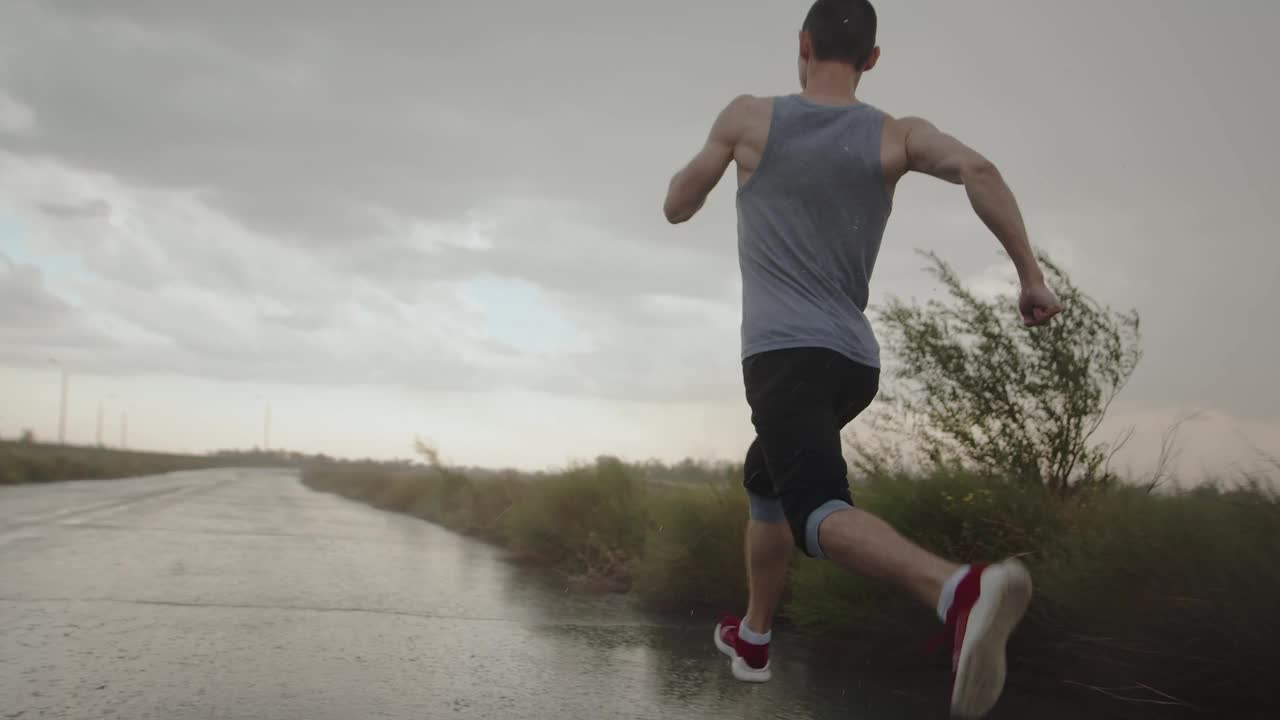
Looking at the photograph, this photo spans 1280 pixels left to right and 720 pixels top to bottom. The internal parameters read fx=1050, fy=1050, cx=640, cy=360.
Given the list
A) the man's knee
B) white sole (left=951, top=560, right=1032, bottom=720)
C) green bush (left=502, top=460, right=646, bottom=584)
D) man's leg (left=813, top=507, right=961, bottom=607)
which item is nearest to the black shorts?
the man's knee

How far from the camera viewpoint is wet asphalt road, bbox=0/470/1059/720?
3504 millimetres

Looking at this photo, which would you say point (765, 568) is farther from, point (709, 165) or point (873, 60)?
point (873, 60)

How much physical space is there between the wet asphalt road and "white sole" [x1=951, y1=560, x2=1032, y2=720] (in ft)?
4.39

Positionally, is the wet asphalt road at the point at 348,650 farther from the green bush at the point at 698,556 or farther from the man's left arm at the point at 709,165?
the man's left arm at the point at 709,165

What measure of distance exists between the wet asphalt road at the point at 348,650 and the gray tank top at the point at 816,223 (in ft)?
4.58

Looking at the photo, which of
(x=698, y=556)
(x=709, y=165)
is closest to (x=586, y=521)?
(x=698, y=556)

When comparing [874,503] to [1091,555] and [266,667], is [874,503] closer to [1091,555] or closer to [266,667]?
[1091,555]

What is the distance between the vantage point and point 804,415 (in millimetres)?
2908

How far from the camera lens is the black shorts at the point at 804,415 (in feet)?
9.23

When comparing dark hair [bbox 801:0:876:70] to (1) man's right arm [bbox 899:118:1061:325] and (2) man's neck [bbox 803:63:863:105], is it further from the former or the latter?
(1) man's right arm [bbox 899:118:1061:325]

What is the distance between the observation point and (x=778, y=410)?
294 centimetres

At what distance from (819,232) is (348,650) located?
2.73 meters

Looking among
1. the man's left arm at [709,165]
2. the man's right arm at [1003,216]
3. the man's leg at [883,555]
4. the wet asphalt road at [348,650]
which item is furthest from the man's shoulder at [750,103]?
the wet asphalt road at [348,650]

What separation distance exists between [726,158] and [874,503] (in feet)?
9.20
